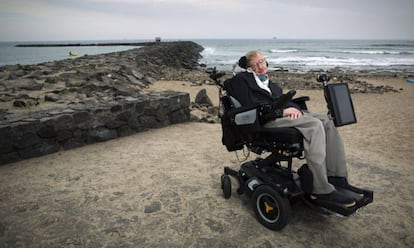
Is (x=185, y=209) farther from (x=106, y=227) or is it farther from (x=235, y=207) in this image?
(x=106, y=227)

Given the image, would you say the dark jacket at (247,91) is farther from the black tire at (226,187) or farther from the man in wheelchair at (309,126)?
the black tire at (226,187)

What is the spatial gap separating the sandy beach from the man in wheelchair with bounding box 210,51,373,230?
1.13 ft

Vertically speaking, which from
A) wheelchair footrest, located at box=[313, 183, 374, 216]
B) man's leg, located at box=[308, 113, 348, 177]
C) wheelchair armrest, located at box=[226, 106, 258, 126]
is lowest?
wheelchair footrest, located at box=[313, 183, 374, 216]

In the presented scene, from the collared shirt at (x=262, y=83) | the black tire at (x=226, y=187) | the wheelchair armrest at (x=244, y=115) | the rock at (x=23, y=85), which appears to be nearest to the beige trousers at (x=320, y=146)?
the wheelchair armrest at (x=244, y=115)

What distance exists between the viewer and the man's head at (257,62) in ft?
9.84

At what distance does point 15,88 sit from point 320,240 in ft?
27.4

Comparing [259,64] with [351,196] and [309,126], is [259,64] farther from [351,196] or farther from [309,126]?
[351,196]

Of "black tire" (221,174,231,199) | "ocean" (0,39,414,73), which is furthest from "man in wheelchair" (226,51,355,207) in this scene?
"ocean" (0,39,414,73)

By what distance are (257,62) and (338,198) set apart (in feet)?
5.02

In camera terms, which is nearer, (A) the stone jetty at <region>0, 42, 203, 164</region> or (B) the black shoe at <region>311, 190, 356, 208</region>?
(B) the black shoe at <region>311, 190, 356, 208</region>

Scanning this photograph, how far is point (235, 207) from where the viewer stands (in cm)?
316

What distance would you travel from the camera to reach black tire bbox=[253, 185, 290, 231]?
254 cm

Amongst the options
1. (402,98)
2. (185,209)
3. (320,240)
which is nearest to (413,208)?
(320,240)

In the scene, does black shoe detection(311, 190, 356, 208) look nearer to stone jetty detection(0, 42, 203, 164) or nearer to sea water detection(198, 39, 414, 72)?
stone jetty detection(0, 42, 203, 164)
